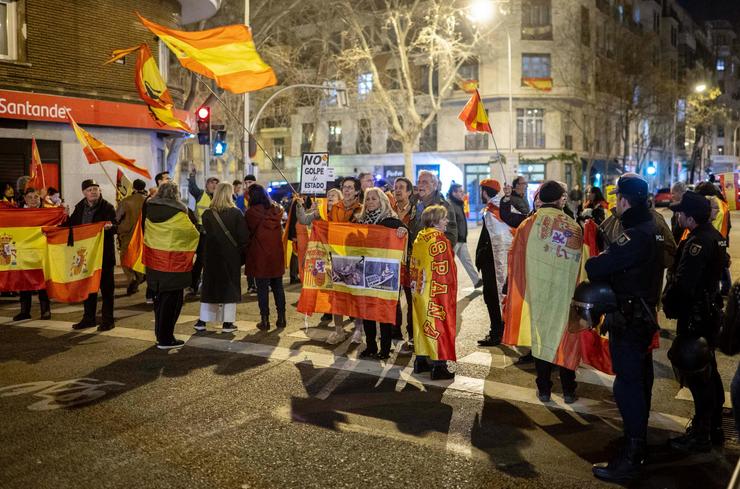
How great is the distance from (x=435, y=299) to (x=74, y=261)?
222 inches

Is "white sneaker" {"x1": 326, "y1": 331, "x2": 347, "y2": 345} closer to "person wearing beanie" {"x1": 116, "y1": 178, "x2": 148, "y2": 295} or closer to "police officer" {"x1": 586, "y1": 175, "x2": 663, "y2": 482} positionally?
"police officer" {"x1": 586, "y1": 175, "x2": 663, "y2": 482}

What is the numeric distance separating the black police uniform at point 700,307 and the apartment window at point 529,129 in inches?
1681

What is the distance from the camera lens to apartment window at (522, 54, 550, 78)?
46531mm

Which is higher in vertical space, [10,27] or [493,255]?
[10,27]

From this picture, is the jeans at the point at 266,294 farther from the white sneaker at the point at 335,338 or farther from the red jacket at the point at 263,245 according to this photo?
the white sneaker at the point at 335,338

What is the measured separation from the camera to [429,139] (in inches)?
1945

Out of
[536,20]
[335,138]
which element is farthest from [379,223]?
[335,138]

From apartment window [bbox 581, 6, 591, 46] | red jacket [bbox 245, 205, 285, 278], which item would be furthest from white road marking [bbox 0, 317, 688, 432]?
apartment window [bbox 581, 6, 591, 46]

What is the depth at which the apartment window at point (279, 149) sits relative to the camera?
186 ft

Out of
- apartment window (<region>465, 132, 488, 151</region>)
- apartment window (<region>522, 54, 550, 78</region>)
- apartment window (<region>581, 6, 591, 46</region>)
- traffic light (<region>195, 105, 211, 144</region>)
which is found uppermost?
apartment window (<region>581, 6, 591, 46</region>)

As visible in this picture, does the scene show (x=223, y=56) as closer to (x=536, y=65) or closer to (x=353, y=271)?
(x=353, y=271)

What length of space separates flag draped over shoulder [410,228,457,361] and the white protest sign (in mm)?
7337

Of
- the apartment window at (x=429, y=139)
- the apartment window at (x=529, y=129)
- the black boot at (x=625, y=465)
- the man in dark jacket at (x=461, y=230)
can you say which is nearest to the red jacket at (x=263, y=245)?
the man in dark jacket at (x=461, y=230)

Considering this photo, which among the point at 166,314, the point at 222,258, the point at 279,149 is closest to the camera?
the point at 166,314
